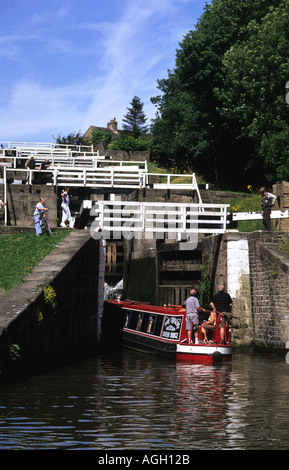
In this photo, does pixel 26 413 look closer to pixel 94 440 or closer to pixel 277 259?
pixel 94 440

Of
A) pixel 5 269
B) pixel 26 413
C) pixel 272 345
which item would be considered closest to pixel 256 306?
pixel 272 345

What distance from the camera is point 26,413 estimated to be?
1148 cm

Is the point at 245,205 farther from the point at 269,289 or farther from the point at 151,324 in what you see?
the point at 151,324

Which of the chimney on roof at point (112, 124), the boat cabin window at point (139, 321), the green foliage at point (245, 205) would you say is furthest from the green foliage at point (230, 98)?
the chimney on roof at point (112, 124)

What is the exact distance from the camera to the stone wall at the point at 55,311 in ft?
51.8

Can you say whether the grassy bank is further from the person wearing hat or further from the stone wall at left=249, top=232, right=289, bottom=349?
the person wearing hat

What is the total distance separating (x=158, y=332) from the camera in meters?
21.5

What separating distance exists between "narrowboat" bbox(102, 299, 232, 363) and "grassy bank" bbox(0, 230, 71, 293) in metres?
3.29

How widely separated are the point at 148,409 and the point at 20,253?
11.3 m

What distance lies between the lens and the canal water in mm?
9508

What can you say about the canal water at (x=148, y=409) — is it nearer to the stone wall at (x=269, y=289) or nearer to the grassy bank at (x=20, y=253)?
the grassy bank at (x=20, y=253)

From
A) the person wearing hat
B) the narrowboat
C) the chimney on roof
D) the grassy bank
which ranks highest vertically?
the chimney on roof

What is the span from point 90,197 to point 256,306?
1448cm

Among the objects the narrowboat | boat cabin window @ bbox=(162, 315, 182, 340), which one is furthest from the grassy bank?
boat cabin window @ bbox=(162, 315, 182, 340)
